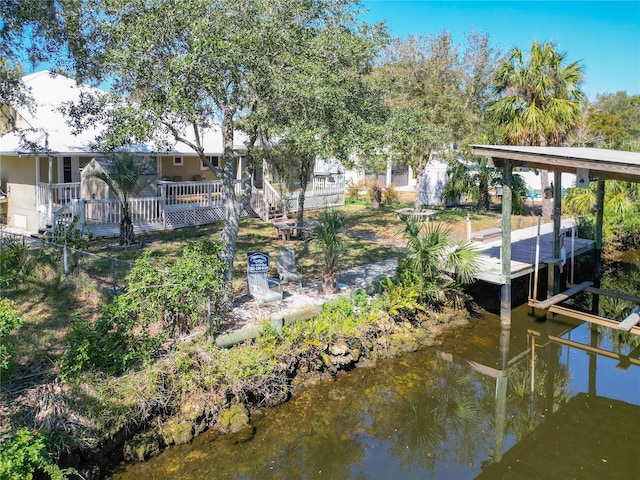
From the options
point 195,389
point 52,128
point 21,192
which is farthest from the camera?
point 21,192

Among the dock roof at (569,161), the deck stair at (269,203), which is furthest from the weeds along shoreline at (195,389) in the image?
the deck stair at (269,203)

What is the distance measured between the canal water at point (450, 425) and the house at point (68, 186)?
9.49 meters

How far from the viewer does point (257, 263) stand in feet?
35.3

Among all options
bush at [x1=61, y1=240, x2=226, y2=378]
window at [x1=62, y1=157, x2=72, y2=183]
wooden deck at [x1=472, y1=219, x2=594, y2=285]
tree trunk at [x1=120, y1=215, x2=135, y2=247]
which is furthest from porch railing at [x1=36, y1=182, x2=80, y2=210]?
wooden deck at [x1=472, y1=219, x2=594, y2=285]

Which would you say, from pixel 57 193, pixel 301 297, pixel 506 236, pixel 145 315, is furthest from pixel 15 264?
pixel 506 236

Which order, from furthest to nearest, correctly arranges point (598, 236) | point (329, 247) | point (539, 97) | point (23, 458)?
point (539, 97) < point (598, 236) < point (329, 247) < point (23, 458)

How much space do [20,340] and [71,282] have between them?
9.17ft

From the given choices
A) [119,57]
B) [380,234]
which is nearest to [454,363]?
[119,57]

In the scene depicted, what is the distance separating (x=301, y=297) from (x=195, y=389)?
4313 millimetres

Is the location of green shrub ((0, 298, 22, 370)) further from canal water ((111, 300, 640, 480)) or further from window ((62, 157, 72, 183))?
window ((62, 157, 72, 183))

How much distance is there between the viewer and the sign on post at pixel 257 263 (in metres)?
10.7

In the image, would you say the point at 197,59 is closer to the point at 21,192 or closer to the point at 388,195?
the point at 21,192

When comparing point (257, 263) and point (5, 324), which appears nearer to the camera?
point (5, 324)

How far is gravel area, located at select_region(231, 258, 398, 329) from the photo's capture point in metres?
10.1
